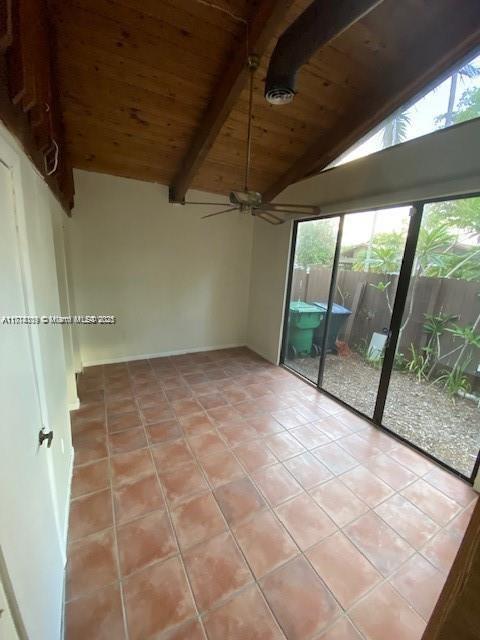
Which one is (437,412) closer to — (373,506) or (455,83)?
(373,506)

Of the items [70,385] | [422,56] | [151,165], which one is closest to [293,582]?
[70,385]

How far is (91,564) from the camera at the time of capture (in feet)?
4.78

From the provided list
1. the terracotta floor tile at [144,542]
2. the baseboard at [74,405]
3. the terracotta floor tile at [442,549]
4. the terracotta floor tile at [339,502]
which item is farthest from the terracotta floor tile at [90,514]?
the terracotta floor tile at [442,549]

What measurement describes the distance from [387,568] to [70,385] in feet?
9.61

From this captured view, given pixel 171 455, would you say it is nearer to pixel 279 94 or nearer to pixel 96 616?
pixel 96 616

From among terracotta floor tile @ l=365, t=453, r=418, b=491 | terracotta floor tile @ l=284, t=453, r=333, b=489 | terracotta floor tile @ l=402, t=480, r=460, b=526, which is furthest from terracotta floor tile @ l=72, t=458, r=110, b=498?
terracotta floor tile @ l=402, t=480, r=460, b=526

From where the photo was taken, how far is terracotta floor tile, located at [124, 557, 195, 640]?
1233 millimetres

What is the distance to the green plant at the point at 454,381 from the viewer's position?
236 cm

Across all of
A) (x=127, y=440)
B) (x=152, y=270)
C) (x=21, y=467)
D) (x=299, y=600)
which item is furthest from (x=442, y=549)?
(x=152, y=270)

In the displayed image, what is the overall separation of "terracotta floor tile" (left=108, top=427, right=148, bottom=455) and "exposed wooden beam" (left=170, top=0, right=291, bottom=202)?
282 cm

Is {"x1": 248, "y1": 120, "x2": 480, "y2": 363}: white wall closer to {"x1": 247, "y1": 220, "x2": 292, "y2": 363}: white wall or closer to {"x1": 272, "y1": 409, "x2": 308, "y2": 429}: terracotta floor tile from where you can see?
{"x1": 247, "y1": 220, "x2": 292, "y2": 363}: white wall

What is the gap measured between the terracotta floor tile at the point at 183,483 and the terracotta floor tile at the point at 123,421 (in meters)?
0.75

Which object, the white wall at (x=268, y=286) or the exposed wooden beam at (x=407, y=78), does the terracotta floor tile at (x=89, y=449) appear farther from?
the exposed wooden beam at (x=407, y=78)

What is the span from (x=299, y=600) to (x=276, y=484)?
0.70 meters
